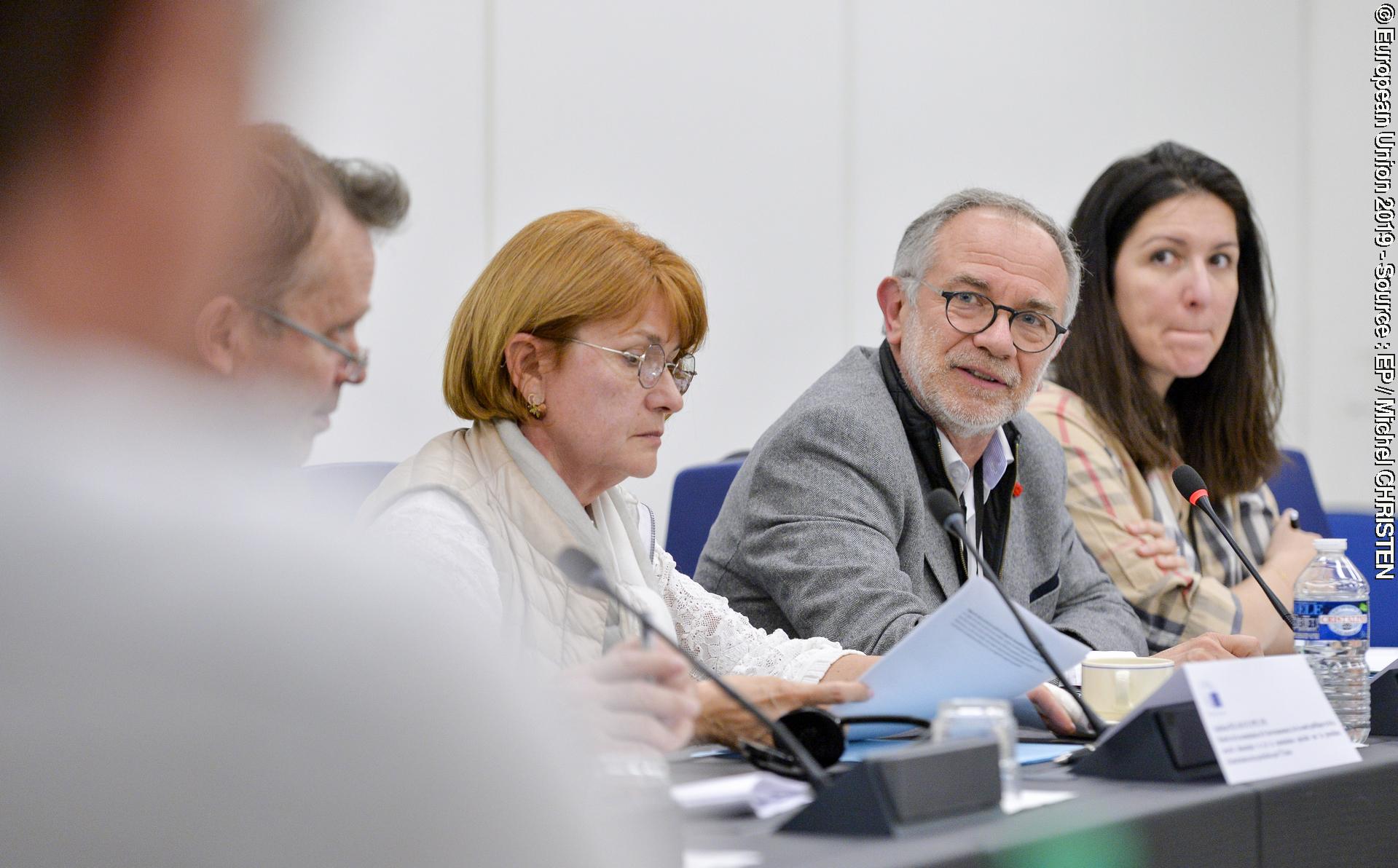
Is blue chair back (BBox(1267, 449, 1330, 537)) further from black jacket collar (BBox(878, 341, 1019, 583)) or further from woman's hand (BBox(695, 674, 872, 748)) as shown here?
woman's hand (BBox(695, 674, 872, 748))

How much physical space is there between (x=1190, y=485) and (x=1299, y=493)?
156 centimetres

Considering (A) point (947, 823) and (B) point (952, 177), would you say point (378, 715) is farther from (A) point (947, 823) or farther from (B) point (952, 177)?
(B) point (952, 177)

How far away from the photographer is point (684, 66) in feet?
12.3

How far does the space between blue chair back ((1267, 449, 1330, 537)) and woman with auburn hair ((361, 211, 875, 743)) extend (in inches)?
69.9

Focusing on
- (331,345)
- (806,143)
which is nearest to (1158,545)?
(331,345)

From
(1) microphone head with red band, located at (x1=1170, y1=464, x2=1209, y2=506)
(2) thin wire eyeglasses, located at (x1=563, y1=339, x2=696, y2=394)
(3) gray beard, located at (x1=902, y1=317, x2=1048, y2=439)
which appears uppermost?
(2) thin wire eyeglasses, located at (x1=563, y1=339, x2=696, y2=394)

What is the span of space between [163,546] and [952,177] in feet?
13.5

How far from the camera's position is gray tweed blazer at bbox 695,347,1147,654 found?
6.09ft

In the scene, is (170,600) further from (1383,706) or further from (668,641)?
(1383,706)

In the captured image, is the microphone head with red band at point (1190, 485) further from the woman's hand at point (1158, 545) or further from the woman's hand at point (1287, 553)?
the woman's hand at point (1287, 553)

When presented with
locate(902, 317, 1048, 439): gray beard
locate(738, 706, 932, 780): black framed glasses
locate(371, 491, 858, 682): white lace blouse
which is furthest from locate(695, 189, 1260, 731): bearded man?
locate(738, 706, 932, 780): black framed glasses


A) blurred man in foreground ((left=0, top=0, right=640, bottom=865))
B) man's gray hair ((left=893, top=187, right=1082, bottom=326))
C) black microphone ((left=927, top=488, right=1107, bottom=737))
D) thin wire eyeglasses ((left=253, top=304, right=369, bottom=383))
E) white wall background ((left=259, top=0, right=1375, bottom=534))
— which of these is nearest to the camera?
blurred man in foreground ((left=0, top=0, right=640, bottom=865))

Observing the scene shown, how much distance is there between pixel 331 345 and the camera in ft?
3.77

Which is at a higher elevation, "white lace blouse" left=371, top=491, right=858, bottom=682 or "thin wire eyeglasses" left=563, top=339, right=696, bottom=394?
"thin wire eyeglasses" left=563, top=339, right=696, bottom=394
